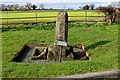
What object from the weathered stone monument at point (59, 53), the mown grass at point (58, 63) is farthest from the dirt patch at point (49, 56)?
the mown grass at point (58, 63)

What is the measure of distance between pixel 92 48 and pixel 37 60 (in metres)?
2.62

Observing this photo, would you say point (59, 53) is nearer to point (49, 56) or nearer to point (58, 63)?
point (49, 56)

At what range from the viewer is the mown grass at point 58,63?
8.24 meters

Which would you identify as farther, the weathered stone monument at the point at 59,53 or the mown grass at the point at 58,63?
the weathered stone monument at the point at 59,53

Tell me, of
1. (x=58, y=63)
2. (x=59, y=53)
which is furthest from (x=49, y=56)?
(x=58, y=63)

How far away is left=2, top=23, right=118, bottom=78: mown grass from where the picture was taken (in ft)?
27.0

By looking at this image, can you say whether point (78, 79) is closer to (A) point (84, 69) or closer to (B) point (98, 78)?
(B) point (98, 78)

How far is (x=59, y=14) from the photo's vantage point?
1245cm

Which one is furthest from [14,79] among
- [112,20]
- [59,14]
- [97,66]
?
[112,20]

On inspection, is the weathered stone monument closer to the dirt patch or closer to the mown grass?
the dirt patch

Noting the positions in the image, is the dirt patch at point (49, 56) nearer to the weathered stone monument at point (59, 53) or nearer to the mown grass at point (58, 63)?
the weathered stone monument at point (59, 53)

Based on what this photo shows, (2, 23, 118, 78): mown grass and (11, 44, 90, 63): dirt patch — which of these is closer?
(2, 23, 118, 78): mown grass

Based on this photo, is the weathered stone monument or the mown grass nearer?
the mown grass

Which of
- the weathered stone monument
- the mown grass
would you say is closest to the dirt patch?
the weathered stone monument
